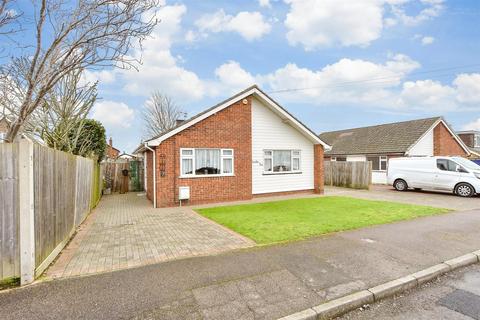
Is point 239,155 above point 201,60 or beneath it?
beneath

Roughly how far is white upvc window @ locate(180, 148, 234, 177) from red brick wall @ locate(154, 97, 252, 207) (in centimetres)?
19

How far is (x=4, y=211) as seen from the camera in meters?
3.82

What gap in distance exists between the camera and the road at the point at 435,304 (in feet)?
10.8

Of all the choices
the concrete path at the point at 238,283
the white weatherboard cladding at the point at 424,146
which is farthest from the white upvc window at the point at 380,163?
the concrete path at the point at 238,283

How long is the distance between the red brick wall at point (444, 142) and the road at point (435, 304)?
2102 centimetres

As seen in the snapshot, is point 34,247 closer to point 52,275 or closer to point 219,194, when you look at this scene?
point 52,275

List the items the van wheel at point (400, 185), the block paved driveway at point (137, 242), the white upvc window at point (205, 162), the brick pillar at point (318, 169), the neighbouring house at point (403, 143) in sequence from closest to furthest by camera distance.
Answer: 1. the block paved driveway at point (137, 242)
2. the white upvc window at point (205, 162)
3. the brick pillar at point (318, 169)
4. the van wheel at point (400, 185)
5. the neighbouring house at point (403, 143)

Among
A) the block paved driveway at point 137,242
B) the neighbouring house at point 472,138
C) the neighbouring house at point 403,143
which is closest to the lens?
the block paved driveway at point 137,242

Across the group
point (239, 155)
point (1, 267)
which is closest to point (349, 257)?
point (1, 267)

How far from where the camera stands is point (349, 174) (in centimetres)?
1872

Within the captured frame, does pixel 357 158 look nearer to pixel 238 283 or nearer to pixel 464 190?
pixel 464 190

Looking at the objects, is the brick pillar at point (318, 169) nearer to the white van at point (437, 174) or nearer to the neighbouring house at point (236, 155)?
the neighbouring house at point (236, 155)

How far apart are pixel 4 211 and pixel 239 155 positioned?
9.82 metres

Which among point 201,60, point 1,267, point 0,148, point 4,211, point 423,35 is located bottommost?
point 1,267
